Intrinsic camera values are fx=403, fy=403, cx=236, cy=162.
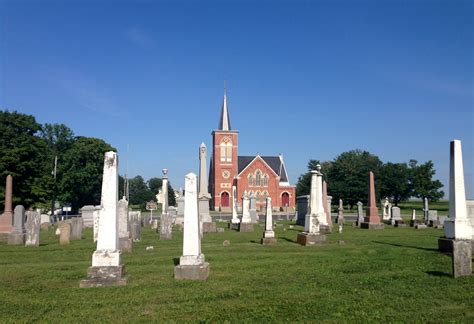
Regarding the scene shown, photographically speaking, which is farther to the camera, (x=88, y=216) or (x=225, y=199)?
(x=225, y=199)

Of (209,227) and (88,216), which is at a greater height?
(88,216)

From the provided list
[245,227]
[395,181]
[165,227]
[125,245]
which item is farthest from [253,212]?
[395,181]

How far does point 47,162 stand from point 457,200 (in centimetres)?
4855

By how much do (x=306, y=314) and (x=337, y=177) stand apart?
86069 millimetres

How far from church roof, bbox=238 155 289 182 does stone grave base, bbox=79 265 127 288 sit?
7345cm

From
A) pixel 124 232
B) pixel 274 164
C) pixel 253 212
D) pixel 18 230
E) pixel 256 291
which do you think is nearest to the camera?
pixel 256 291


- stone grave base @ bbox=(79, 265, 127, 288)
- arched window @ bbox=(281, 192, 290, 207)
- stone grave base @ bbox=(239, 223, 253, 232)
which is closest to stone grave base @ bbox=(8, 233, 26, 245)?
stone grave base @ bbox=(79, 265, 127, 288)

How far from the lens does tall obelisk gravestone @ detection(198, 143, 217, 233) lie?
23703mm

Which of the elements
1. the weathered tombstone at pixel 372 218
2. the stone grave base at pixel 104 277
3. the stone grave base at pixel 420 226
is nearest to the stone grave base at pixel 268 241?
the stone grave base at pixel 104 277

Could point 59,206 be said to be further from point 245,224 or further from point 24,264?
point 24,264

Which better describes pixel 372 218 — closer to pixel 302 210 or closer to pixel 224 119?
pixel 302 210

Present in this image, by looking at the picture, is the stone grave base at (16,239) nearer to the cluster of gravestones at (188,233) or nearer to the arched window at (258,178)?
the cluster of gravestones at (188,233)

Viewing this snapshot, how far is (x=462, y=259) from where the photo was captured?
8.51 meters

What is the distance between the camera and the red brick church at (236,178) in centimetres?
7781
